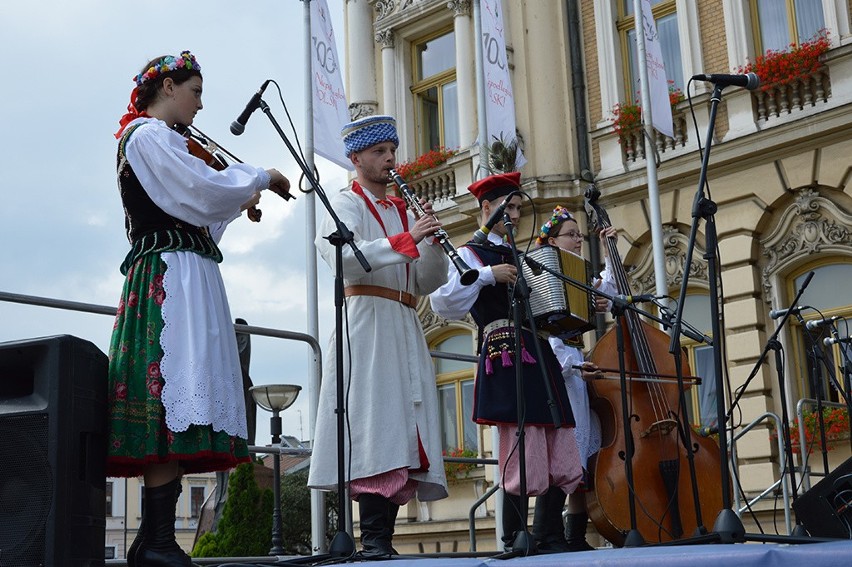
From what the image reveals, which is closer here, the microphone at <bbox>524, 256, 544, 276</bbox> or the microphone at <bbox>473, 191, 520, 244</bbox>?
the microphone at <bbox>473, 191, 520, 244</bbox>

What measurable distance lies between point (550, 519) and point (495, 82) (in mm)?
8315

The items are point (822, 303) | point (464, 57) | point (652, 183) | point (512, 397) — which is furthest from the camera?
point (464, 57)

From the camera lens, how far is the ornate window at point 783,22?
13.6 meters

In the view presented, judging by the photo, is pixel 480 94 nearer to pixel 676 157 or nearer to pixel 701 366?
pixel 676 157

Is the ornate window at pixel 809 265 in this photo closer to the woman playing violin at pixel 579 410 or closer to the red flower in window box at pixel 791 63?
the red flower in window box at pixel 791 63

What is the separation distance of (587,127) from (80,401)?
12997 mm

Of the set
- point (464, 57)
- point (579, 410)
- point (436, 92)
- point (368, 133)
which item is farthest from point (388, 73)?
point (368, 133)

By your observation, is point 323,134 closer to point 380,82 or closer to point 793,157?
point 793,157

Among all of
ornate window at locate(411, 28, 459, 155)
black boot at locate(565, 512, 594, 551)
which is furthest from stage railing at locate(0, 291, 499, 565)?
ornate window at locate(411, 28, 459, 155)

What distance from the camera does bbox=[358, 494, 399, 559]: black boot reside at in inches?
186

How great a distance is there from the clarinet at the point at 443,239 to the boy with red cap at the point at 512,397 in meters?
0.52

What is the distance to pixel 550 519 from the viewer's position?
558cm

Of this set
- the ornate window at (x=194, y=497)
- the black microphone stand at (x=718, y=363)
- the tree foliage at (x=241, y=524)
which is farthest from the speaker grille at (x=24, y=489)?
the ornate window at (x=194, y=497)

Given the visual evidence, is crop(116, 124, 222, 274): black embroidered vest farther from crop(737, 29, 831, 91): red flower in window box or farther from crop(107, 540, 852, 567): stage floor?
crop(737, 29, 831, 91): red flower in window box
